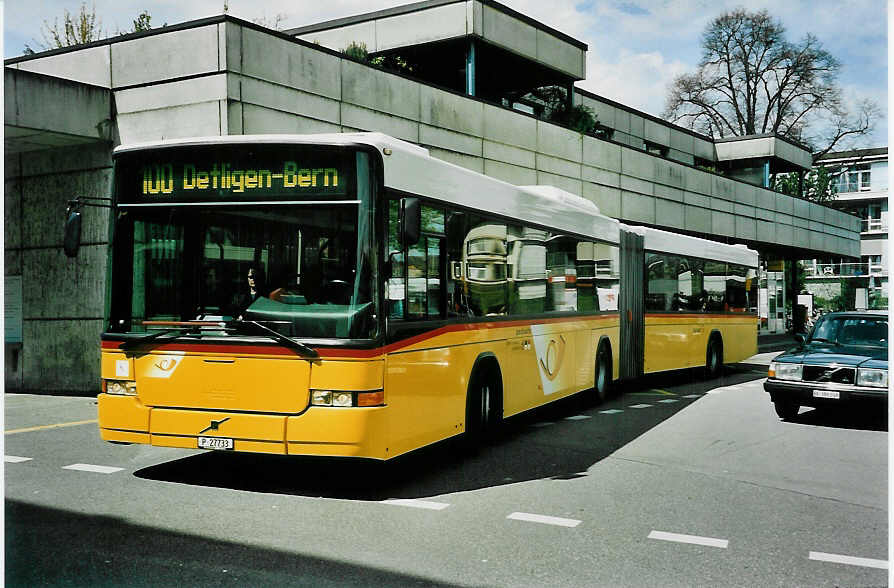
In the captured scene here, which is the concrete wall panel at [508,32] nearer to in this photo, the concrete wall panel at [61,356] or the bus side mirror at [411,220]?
the concrete wall panel at [61,356]

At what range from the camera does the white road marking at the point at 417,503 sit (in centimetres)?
724

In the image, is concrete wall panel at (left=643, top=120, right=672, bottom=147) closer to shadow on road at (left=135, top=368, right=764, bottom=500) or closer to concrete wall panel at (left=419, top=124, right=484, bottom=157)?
concrete wall panel at (left=419, top=124, right=484, bottom=157)

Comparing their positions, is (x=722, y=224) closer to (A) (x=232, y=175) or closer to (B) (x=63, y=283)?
(B) (x=63, y=283)

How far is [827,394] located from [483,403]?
483cm

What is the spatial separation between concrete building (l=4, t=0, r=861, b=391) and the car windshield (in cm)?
919

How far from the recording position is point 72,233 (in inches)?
305

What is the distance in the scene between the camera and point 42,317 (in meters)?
16.8

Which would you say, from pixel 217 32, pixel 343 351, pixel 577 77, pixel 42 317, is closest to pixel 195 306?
pixel 343 351

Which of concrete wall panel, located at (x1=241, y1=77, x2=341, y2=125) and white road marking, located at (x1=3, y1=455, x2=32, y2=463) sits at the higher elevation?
concrete wall panel, located at (x1=241, y1=77, x2=341, y2=125)

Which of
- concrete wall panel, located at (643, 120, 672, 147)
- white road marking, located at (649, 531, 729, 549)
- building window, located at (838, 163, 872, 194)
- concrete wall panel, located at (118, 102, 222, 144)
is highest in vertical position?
building window, located at (838, 163, 872, 194)

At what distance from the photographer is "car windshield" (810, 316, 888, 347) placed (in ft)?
41.8

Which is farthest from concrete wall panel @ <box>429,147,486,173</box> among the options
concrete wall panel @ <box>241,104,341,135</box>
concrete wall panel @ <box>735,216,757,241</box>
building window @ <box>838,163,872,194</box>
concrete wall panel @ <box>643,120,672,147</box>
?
building window @ <box>838,163,872,194</box>

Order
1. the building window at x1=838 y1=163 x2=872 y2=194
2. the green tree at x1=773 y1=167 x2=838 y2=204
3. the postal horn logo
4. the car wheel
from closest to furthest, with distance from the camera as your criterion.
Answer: the postal horn logo, the car wheel, the green tree at x1=773 y1=167 x2=838 y2=204, the building window at x1=838 y1=163 x2=872 y2=194

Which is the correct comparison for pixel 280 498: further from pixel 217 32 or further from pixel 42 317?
pixel 42 317
